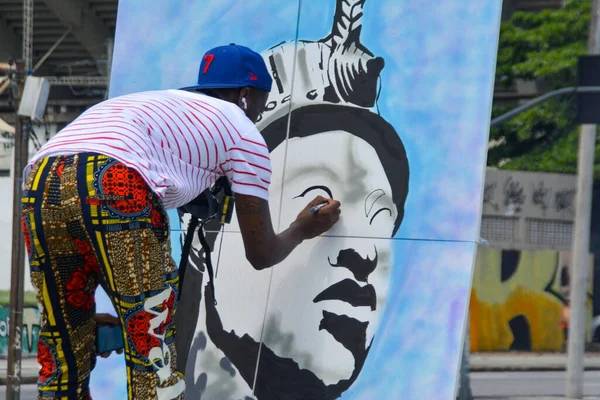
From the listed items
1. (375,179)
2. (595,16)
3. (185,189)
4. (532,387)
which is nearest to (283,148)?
(375,179)

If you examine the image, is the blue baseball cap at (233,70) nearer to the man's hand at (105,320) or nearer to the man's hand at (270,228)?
the man's hand at (270,228)

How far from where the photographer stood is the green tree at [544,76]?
1484 centimetres

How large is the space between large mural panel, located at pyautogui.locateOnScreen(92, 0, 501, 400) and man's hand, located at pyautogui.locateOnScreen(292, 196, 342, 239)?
0.04m

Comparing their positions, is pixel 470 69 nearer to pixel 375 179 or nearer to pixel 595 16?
pixel 375 179

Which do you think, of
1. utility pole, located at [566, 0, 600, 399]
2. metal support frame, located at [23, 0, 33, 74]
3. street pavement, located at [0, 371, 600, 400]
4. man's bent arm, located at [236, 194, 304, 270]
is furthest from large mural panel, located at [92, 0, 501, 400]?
metal support frame, located at [23, 0, 33, 74]

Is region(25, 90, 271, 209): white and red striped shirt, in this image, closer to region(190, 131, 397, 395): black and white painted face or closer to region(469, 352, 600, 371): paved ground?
region(190, 131, 397, 395): black and white painted face

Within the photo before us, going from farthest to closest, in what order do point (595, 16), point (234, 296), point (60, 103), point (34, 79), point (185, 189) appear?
point (60, 103), point (34, 79), point (595, 16), point (234, 296), point (185, 189)

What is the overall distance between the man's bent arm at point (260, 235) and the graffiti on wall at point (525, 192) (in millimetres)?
13492

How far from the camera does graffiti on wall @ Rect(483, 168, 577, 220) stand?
1581cm

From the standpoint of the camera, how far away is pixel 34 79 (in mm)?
8930

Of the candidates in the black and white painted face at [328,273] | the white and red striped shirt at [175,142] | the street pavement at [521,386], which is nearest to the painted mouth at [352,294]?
the black and white painted face at [328,273]

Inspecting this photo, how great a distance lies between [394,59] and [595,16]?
5785 mm

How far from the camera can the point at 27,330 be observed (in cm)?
1439

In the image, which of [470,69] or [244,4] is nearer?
[470,69]
